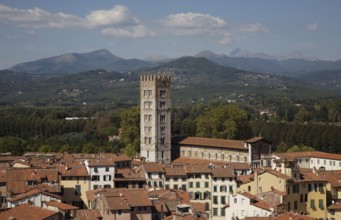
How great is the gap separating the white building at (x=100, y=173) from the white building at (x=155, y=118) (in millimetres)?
26571

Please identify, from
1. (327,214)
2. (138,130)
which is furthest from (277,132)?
(327,214)

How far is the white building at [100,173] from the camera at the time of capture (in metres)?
62.4

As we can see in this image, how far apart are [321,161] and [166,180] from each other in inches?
1070

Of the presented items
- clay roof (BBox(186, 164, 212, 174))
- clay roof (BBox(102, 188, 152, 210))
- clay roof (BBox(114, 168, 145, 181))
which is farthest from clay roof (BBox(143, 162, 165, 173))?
clay roof (BBox(102, 188, 152, 210))

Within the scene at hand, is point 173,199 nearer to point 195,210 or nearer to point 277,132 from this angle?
point 195,210

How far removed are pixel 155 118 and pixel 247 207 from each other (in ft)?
143

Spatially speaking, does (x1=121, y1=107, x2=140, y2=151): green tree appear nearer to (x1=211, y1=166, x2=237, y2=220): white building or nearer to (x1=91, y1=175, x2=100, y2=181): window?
(x1=211, y1=166, x2=237, y2=220): white building

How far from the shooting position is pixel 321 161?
83688 millimetres

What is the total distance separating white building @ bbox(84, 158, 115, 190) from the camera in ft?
205

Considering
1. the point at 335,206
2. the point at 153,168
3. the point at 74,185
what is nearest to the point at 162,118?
the point at 153,168

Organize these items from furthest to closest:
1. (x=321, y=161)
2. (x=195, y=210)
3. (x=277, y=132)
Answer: (x=277, y=132) < (x=321, y=161) < (x=195, y=210)

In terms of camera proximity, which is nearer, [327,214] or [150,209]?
[150,209]

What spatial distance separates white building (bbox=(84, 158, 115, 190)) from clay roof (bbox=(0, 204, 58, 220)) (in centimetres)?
1921

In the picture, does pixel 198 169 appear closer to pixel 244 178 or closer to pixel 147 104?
pixel 244 178
